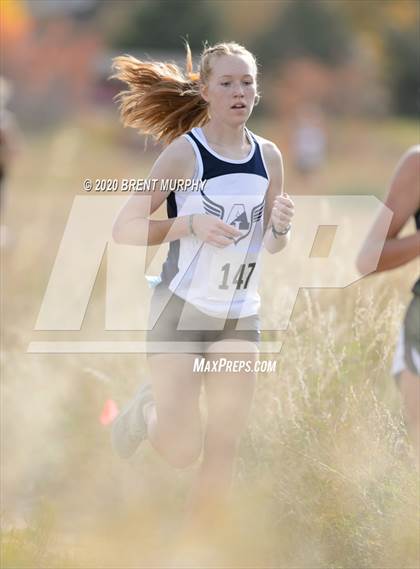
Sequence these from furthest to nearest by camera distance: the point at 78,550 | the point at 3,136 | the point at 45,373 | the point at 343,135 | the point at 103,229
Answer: the point at 343,135 < the point at 3,136 < the point at 103,229 < the point at 45,373 < the point at 78,550

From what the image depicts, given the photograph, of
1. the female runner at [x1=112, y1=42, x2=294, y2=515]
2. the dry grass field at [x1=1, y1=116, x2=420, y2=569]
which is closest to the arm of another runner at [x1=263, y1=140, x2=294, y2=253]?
the female runner at [x1=112, y1=42, x2=294, y2=515]

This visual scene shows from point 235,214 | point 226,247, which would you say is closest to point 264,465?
point 226,247

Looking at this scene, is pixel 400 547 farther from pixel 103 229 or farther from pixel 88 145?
pixel 88 145

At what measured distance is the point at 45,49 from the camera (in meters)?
62.6

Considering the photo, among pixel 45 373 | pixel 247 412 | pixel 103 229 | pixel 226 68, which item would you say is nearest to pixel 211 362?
pixel 247 412

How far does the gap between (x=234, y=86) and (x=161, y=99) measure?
0.45 meters

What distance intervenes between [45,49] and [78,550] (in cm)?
5938

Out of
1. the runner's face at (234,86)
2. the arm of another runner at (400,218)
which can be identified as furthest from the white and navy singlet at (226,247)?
the arm of another runner at (400,218)

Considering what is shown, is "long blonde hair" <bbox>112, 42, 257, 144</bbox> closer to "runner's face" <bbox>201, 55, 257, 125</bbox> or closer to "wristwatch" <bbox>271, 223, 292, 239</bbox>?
"runner's face" <bbox>201, 55, 257, 125</bbox>

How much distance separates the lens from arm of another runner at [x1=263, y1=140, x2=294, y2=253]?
455cm

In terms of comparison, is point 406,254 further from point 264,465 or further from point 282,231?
point 264,465

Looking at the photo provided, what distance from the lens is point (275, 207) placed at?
4.57m

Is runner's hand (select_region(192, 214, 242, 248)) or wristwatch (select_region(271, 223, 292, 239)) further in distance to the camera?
wristwatch (select_region(271, 223, 292, 239))

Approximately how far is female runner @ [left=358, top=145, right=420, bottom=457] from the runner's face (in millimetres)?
587
